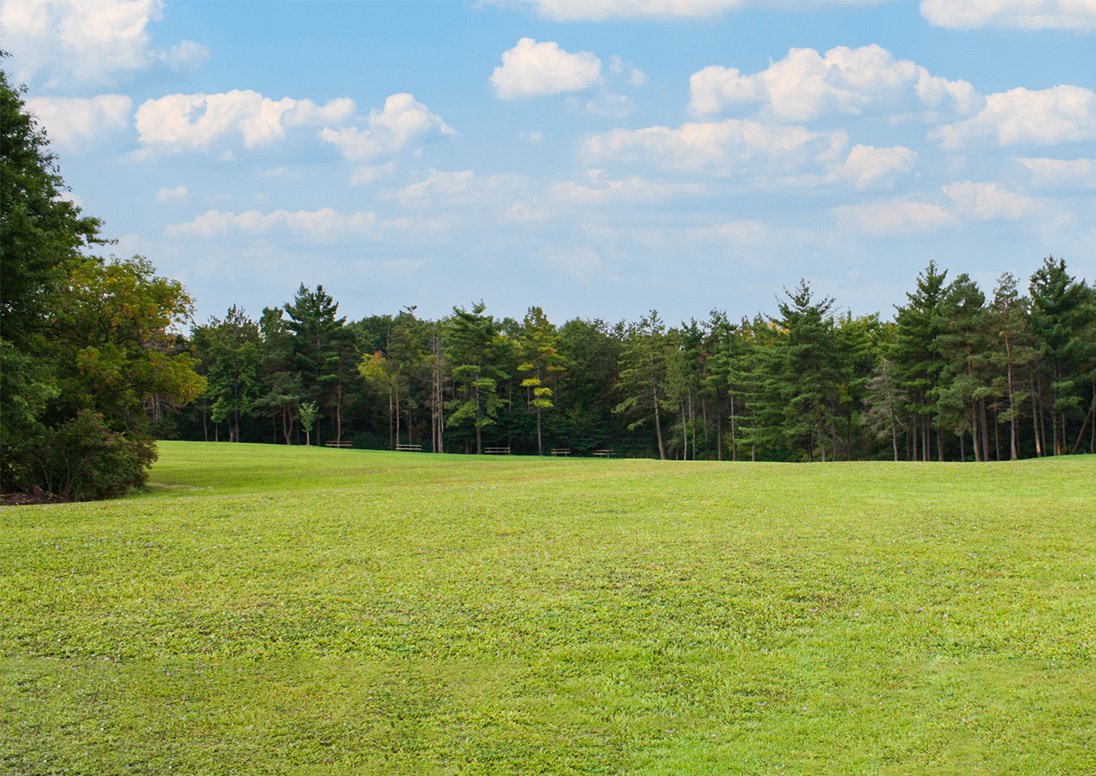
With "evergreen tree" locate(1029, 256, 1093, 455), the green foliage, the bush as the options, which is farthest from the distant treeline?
the bush

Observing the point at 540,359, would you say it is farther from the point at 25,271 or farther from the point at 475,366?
the point at 25,271

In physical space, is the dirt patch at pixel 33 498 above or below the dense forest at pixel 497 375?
below

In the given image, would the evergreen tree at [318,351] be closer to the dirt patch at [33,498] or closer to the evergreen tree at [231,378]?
the evergreen tree at [231,378]

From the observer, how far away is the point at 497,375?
7775 centimetres

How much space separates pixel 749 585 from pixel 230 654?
6.41 metres

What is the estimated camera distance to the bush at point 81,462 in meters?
23.3

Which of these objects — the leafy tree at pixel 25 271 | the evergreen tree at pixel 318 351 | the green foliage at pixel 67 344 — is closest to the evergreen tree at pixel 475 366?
the evergreen tree at pixel 318 351

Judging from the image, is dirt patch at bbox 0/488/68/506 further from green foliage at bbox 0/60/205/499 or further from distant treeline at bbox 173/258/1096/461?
distant treeline at bbox 173/258/1096/461

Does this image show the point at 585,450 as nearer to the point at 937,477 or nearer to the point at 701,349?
the point at 701,349

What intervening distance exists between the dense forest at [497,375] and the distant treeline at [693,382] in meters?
0.20

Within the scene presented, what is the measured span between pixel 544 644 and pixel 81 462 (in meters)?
18.5

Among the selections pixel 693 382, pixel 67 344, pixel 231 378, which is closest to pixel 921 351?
pixel 693 382

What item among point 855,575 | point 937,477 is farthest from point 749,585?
point 937,477

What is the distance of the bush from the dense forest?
57mm
